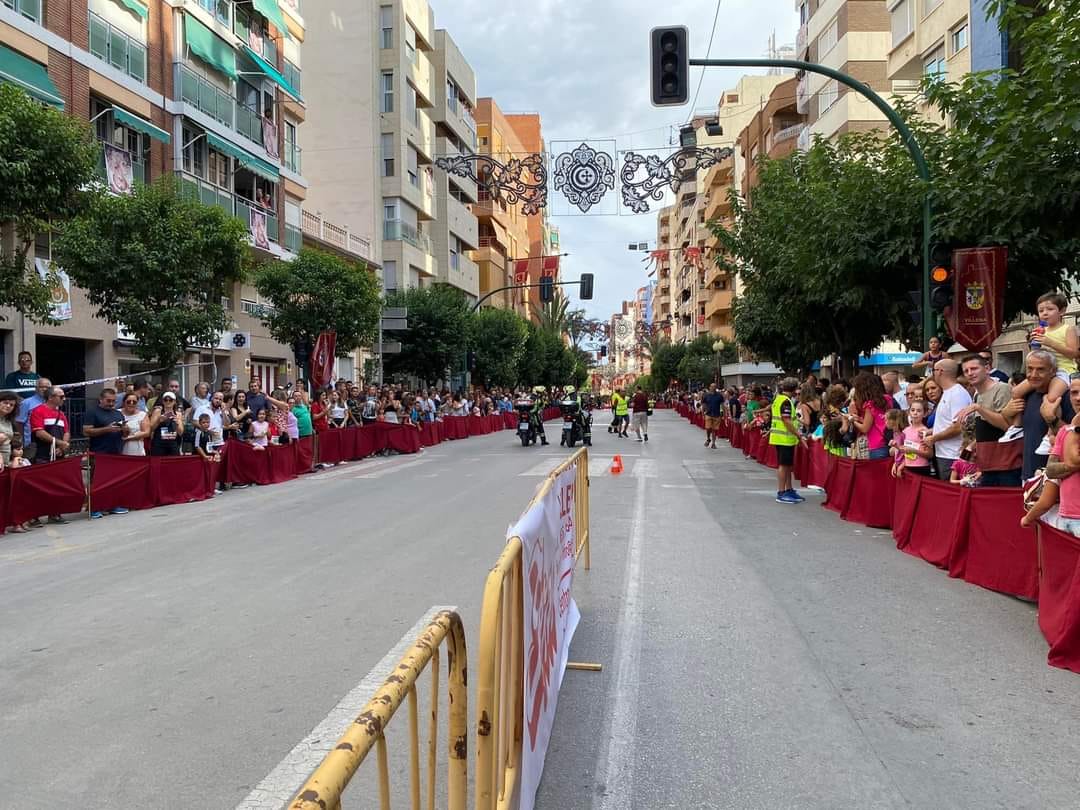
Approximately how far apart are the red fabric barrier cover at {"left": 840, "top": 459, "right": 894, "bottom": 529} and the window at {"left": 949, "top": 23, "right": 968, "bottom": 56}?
70.4 ft

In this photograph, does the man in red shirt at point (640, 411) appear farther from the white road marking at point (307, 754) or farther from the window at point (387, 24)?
the window at point (387, 24)

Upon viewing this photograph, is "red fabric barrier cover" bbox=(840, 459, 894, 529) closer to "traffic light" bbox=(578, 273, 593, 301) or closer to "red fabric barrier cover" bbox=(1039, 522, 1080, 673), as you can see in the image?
"red fabric barrier cover" bbox=(1039, 522, 1080, 673)

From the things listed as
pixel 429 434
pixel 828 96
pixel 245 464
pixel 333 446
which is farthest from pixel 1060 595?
pixel 828 96

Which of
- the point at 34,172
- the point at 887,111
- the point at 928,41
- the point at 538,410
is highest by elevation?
the point at 928,41

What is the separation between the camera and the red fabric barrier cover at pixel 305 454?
17.0m

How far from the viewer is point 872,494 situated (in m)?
10.2

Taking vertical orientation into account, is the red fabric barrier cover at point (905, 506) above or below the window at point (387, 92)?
below

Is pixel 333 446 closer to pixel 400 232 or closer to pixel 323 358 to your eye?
pixel 323 358

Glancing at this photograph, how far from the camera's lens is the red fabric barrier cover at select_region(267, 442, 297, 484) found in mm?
15672

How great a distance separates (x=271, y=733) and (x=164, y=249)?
1417 cm

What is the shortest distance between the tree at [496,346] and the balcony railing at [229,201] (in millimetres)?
18314

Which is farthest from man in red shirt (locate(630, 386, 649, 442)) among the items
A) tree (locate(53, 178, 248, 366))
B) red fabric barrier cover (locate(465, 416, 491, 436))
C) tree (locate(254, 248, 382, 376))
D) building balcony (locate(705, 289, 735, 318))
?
building balcony (locate(705, 289, 735, 318))

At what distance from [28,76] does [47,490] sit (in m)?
12.1

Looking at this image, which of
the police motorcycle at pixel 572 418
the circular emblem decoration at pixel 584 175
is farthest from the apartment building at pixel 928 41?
the police motorcycle at pixel 572 418
